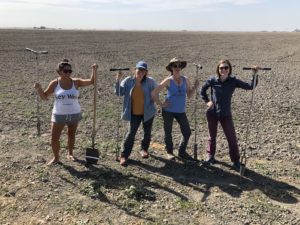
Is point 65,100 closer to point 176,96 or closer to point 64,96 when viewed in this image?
point 64,96

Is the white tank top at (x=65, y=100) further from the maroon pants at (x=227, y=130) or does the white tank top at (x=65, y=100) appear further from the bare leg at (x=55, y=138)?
the maroon pants at (x=227, y=130)

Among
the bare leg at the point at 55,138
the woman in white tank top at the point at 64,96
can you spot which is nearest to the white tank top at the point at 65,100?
the woman in white tank top at the point at 64,96

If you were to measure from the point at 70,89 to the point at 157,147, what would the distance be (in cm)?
253

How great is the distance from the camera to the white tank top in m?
7.77

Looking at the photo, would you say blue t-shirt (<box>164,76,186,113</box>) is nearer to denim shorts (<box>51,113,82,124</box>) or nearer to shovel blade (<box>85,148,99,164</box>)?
shovel blade (<box>85,148,99,164</box>)

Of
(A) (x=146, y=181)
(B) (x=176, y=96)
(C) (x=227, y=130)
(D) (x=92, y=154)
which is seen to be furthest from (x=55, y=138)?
(C) (x=227, y=130)

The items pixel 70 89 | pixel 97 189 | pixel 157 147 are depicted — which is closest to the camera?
pixel 97 189

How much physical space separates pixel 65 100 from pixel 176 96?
2.02 meters

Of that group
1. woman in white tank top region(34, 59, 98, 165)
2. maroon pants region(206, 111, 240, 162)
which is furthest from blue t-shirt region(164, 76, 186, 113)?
woman in white tank top region(34, 59, 98, 165)

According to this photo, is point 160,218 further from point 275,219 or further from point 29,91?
point 29,91

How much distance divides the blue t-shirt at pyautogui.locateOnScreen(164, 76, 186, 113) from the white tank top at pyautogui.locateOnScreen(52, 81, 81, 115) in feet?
5.67

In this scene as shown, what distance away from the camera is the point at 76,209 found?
6.62 m

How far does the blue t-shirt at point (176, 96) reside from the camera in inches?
323

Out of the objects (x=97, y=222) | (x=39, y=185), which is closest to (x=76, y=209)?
(x=97, y=222)
